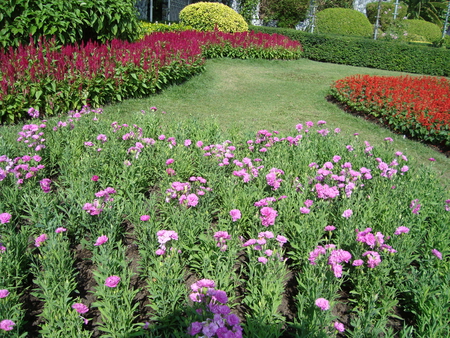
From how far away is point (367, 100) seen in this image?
774 cm

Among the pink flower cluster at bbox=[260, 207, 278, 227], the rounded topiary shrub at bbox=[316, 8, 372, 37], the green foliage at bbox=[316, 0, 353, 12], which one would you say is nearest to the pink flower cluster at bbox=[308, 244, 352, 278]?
the pink flower cluster at bbox=[260, 207, 278, 227]

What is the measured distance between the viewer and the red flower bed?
6.45 metres

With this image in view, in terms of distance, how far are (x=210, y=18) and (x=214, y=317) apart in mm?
16048

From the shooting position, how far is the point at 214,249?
268cm

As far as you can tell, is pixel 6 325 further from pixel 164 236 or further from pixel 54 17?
pixel 54 17

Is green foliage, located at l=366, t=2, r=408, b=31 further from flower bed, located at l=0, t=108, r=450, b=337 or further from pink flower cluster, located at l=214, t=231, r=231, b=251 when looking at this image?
pink flower cluster, located at l=214, t=231, r=231, b=251

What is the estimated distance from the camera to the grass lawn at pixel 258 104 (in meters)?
6.57

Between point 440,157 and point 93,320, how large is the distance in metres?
5.82

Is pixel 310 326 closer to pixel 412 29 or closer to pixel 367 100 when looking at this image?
pixel 367 100

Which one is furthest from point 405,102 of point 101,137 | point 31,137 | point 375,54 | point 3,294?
point 375,54

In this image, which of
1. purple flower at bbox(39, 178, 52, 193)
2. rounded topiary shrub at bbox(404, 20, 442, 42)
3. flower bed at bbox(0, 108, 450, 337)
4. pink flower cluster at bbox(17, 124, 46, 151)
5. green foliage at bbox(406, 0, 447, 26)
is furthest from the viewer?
green foliage at bbox(406, 0, 447, 26)

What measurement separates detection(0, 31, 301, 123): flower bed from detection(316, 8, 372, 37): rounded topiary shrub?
47.7 feet

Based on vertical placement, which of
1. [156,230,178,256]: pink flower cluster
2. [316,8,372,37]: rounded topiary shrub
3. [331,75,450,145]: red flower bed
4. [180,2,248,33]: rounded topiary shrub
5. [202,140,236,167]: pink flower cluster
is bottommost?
[156,230,178,256]: pink flower cluster

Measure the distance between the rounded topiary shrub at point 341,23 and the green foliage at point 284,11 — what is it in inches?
99.0
